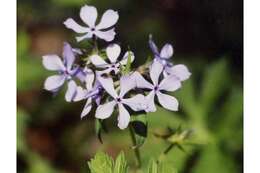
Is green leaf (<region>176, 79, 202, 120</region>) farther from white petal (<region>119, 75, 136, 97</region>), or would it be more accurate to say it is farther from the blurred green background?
white petal (<region>119, 75, 136, 97</region>)

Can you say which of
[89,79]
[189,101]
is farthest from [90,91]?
[189,101]

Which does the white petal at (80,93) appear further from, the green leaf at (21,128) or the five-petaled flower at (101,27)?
the green leaf at (21,128)

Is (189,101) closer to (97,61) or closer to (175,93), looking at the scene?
(175,93)
